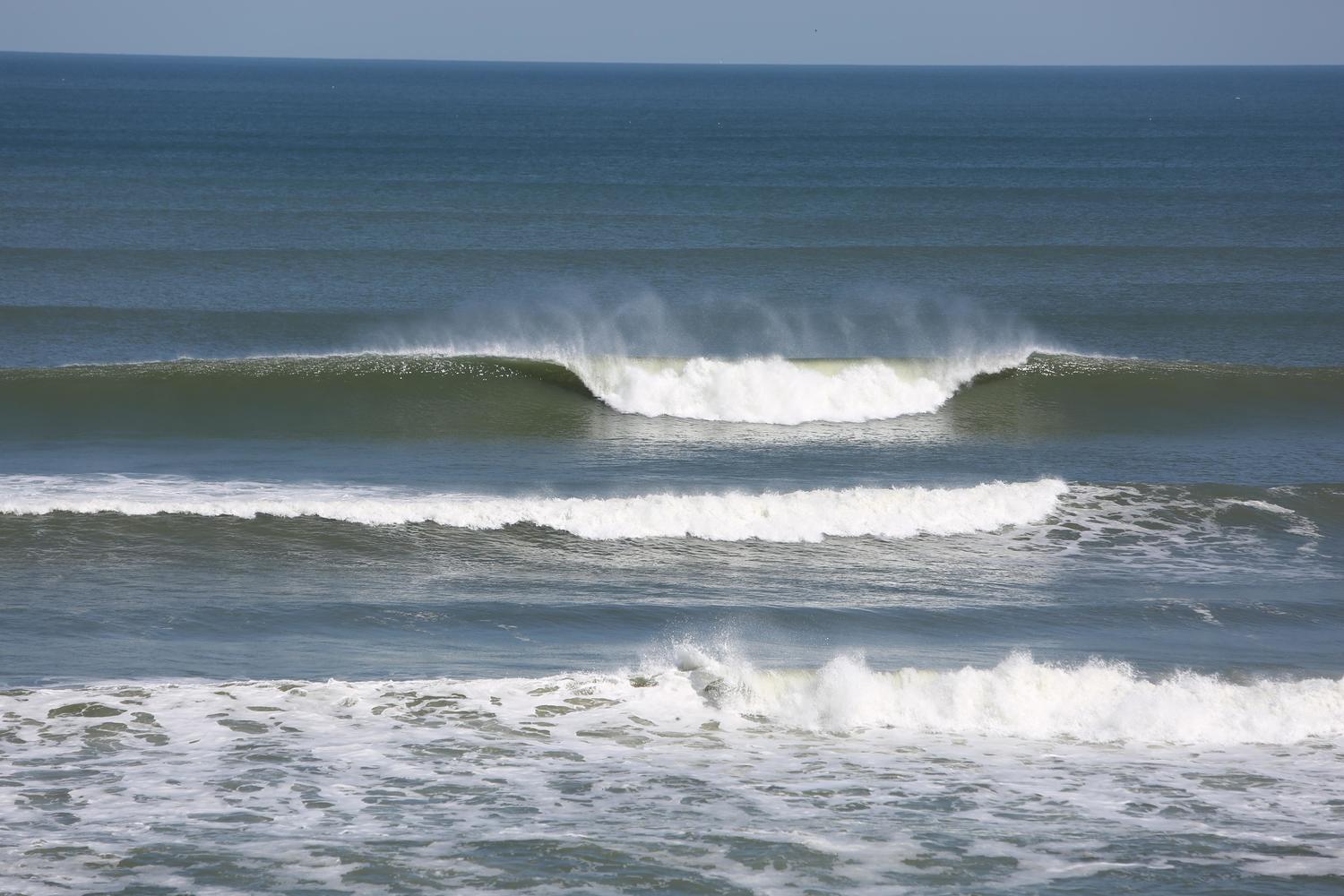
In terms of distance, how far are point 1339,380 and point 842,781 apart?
55.4 feet

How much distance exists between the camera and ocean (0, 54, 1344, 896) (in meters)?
7.36

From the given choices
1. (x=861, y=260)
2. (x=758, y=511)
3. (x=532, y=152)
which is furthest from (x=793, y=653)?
(x=532, y=152)

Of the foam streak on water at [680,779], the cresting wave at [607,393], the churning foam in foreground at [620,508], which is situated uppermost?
the cresting wave at [607,393]

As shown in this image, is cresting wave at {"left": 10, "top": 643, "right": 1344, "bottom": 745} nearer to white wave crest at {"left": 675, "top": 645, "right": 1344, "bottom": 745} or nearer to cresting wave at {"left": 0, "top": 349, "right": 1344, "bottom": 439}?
white wave crest at {"left": 675, "top": 645, "right": 1344, "bottom": 745}

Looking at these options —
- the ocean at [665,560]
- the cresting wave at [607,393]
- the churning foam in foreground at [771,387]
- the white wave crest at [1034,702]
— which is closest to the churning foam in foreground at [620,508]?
the ocean at [665,560]

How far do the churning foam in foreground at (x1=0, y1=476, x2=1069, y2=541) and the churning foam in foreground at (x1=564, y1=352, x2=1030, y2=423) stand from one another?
4.67 meters

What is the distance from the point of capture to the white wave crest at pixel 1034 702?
9188 mm

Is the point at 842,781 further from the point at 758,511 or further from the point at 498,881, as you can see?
the point at 758,511

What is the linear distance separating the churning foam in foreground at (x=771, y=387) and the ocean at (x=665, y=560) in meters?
0.08

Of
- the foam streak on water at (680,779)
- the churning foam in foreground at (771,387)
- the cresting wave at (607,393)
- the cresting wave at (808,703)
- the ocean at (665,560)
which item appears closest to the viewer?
the foam streak on water at (680,779)

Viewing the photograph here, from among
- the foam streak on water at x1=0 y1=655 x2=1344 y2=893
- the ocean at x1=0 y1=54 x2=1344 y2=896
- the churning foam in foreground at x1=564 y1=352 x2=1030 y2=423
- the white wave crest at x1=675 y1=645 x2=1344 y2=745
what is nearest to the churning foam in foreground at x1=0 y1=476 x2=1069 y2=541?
the ocean at x1=0 y1=54 x2=1344 y2=896

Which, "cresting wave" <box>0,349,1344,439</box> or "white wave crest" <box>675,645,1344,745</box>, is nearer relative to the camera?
"white wave crest" <box>675,645,1344,745</box>

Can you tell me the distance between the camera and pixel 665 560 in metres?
13.3

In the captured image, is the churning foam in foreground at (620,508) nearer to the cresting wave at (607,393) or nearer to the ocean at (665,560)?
the ocean at (665,560)
